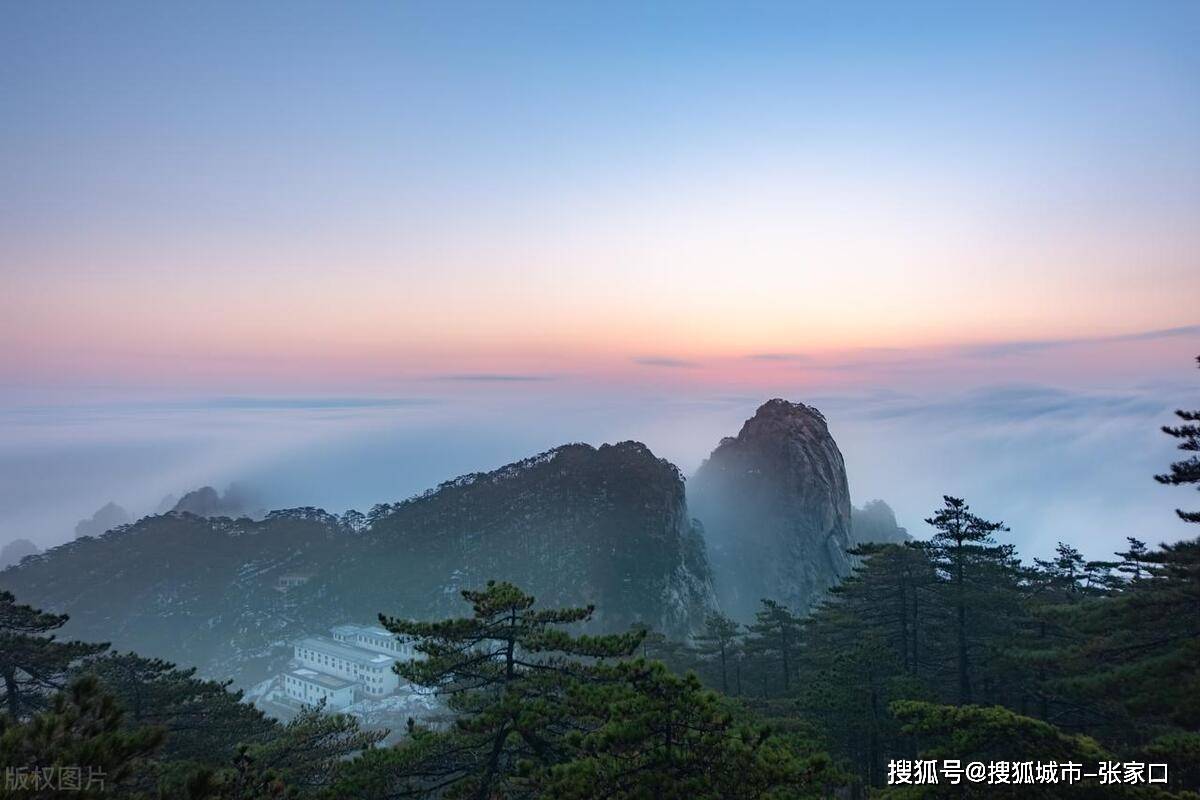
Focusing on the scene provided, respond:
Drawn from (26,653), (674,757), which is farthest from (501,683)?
(26,653)

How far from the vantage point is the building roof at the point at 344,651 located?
49625 millimetres

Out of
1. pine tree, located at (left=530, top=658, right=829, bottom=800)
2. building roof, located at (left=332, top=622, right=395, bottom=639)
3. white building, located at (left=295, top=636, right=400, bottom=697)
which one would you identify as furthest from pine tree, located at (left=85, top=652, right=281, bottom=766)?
building roof, located at (left=332, top=622, right=395, bottom=639)

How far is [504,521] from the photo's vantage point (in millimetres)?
66812

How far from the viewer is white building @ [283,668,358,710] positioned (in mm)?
45406

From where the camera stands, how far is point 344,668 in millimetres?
49875

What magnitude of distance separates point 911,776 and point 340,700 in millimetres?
48505

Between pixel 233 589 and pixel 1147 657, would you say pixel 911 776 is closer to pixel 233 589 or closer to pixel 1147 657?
pixel 1147 657

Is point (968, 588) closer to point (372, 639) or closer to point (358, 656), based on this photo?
point (358, 656)

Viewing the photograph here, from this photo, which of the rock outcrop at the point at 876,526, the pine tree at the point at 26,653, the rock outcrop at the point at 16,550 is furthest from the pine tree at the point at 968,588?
the rock outcrop at the point at 16,550

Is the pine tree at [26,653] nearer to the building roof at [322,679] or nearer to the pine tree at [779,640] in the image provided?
the pine tree at [779,640]

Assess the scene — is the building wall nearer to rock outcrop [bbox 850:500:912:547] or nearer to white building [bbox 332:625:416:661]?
white building [bbox 332:625:416:661]

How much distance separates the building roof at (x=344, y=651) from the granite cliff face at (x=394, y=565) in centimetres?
386

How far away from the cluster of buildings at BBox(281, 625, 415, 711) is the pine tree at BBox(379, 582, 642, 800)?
36.8m

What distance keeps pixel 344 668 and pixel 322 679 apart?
252 centimetres
